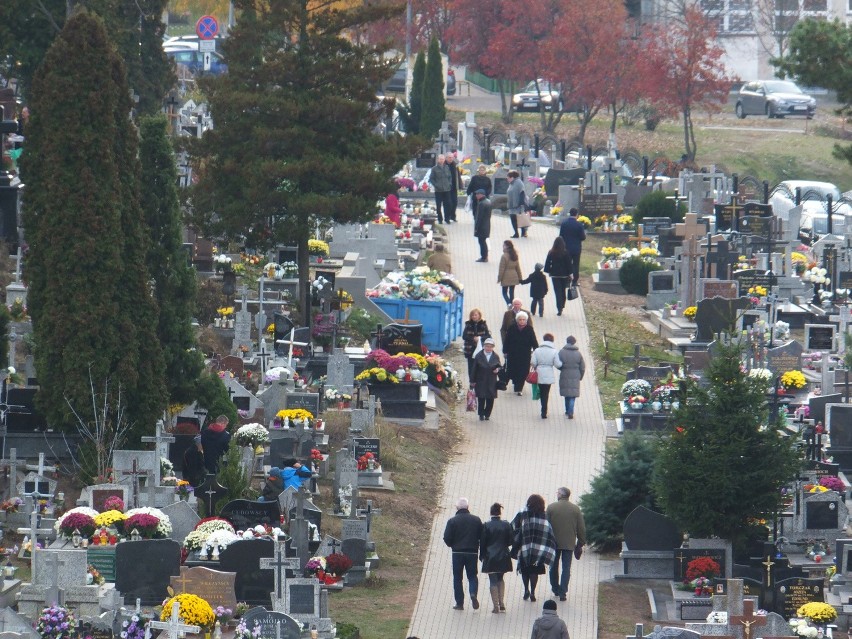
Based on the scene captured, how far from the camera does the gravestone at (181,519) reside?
762 inches

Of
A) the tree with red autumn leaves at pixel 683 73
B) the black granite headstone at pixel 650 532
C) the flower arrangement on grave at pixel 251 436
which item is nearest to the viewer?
the black granite headstone at pixel 650 532

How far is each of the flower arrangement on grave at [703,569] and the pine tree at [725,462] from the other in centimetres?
33

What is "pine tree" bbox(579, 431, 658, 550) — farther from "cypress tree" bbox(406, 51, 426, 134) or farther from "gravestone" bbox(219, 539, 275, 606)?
"cypress tree" bbox(406, 51, 426, 134)

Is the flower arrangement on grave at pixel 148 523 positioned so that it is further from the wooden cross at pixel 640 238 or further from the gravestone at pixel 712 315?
the wooden cross at pixel 640 238

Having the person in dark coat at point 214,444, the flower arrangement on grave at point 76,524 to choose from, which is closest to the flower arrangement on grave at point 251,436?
the person in dark coat at point 214,444

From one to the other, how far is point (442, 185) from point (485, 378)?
13886 mm

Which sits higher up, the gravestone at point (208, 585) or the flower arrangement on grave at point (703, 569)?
the gravestone at point (208, 585)

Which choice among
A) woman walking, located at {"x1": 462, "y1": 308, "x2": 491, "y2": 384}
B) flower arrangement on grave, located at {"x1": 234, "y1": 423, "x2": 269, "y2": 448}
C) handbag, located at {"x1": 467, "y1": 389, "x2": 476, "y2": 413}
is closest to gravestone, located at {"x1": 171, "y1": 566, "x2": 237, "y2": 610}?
flower arrangement on grave, located at {"x1": 234, "y1": 423, "x2": 269, "y2": 448}

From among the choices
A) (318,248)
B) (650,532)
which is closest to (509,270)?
(318,248)

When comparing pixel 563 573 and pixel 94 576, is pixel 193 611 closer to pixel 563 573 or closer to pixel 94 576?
pixel 94 576

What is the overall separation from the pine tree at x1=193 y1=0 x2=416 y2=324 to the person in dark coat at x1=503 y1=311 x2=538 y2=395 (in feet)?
12.0

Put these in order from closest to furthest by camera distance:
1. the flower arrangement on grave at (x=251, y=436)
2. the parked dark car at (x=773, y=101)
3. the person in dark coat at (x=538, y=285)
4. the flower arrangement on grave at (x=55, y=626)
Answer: the flower arrangement on grave at (x=55, y=626)
the flower arrangement on grave at (x=251, y=436)
the person in dark coat at (x=538, y=285)
the parked dark car at (x=773, y=101)

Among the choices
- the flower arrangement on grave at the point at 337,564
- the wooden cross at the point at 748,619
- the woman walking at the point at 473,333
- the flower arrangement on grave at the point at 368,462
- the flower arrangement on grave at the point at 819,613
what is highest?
A: the woman walking at the point at 473,333

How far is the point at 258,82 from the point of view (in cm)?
2952
